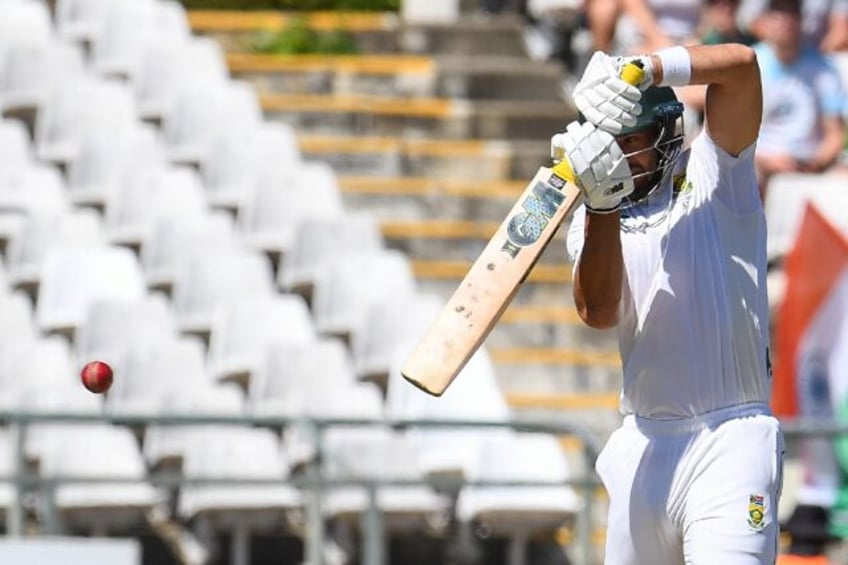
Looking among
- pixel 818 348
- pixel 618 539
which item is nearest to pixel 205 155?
pixel 818 348

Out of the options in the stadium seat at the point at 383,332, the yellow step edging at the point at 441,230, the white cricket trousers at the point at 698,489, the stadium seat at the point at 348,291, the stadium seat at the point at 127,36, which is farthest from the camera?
the stadium seat at the point at 127,36

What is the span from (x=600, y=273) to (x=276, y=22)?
746cm

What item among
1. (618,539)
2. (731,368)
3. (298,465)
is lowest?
(298,465)

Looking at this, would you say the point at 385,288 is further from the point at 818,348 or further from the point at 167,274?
the point at 818,348

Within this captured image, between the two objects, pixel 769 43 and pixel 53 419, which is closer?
pixel 53 419

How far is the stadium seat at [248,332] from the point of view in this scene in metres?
8.97

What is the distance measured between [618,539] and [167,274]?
193 inches

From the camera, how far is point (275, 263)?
10133 millimetres

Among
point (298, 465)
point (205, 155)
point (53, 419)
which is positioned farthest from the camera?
point (205, 155)

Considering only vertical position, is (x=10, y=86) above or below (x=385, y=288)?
above

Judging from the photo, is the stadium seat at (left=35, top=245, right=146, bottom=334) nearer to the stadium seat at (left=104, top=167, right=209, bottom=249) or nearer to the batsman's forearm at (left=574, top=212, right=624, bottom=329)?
the stadium seat at (left=104, top=167, right=209, bottom=249)

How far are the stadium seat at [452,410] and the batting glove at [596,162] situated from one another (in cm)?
413

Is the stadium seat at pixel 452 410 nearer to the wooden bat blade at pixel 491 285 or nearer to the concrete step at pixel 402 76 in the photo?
the concrete step at pixel 402 76

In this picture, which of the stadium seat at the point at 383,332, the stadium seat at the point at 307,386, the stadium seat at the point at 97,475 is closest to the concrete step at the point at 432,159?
the stadium seat at the point at 383,332
